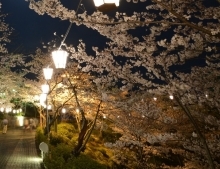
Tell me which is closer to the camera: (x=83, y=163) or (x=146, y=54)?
(x=146, y=54)

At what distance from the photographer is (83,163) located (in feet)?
35.4

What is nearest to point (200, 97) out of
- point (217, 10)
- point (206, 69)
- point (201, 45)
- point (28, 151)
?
point (206, 69)

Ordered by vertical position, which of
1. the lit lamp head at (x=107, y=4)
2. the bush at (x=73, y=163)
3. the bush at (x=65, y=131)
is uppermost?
the lit lamp head at (x=107, y=4)

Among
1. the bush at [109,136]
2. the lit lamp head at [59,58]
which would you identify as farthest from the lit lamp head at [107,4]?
the bush at [109,136]

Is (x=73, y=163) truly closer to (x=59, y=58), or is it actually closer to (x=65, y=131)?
(x=59, y=58)

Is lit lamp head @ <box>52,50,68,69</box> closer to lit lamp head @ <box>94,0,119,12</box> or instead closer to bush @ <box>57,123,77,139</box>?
lit lamp head @ <box>94,0,119,12</box>

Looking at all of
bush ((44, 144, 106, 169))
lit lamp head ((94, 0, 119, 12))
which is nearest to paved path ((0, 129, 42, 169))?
bush ((44, 144, 106, 169))

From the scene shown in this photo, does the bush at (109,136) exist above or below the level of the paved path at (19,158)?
above

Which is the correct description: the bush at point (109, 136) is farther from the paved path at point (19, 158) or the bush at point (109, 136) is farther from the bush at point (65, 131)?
the paved path at point (19, 158)

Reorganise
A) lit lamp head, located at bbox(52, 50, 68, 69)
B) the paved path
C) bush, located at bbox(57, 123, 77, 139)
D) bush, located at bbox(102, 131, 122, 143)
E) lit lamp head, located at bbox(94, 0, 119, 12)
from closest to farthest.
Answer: lit lamp head, located at bbox(94, 0, 119, 12), lit lamp head, located at bbox(52, 50, 68, 69), the paved path, bush, located at bbox(57, 123, 77, 139), bush, located at bbox(102, 131, 122, 143)

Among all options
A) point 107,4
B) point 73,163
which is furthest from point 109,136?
point 107,4

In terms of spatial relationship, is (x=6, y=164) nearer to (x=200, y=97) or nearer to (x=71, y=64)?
(x=71, y=64)

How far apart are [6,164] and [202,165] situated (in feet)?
34.7

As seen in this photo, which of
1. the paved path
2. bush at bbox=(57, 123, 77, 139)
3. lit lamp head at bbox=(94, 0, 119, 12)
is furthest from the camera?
bush at bbox=(57, 123, 77, 139)
